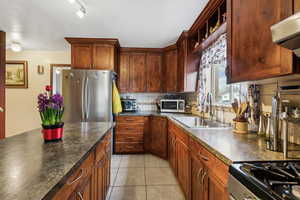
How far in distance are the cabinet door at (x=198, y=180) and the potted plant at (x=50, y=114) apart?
47.1 inches

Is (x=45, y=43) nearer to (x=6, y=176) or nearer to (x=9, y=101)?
(x=9, y=101)

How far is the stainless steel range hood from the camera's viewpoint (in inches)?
25.9

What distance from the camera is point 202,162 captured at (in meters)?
1.36

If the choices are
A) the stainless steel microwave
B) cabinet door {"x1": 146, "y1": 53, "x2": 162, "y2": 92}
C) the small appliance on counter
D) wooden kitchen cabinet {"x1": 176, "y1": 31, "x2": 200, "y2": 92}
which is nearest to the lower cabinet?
wooden kitchen cabinet {"x1": 176, "y1": 31, "x2": 200, "y2": 92}

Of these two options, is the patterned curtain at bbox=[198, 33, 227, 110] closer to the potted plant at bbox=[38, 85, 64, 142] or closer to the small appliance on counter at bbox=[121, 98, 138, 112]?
the small appliance on counter at bbox=[121, 98, 138, 112]

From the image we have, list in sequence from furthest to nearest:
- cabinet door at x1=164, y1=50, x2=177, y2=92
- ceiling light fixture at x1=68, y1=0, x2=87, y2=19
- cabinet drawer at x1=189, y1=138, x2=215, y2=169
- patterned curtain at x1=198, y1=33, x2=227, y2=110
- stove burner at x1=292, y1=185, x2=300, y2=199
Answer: cabinet door at x1=164, y1=50, x2=177, y2=92 < patterned curtain at x1=198, y1=33, x2=227, y2=110 < ceiling light fixture at x1=68, y1=0, x2=87, y2=19 < cabinet drawer at x1=189, y1=138, x2=215, y2=169 < stove burner at x1=292, y1=185, x2=300, y2=199

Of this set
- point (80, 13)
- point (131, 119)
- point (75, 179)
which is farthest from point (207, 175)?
point (131, 119)

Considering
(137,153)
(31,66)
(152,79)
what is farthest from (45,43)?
(137,153)

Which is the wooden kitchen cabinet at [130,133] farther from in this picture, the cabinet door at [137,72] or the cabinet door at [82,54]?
the cabinet door at [82,54]

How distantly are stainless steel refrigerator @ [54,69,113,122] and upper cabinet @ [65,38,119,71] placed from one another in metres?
0.30

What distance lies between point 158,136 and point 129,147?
70 centimetres

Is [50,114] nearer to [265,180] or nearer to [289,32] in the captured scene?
[265,180]

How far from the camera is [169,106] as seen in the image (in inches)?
149

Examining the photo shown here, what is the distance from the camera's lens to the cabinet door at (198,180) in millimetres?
1323
